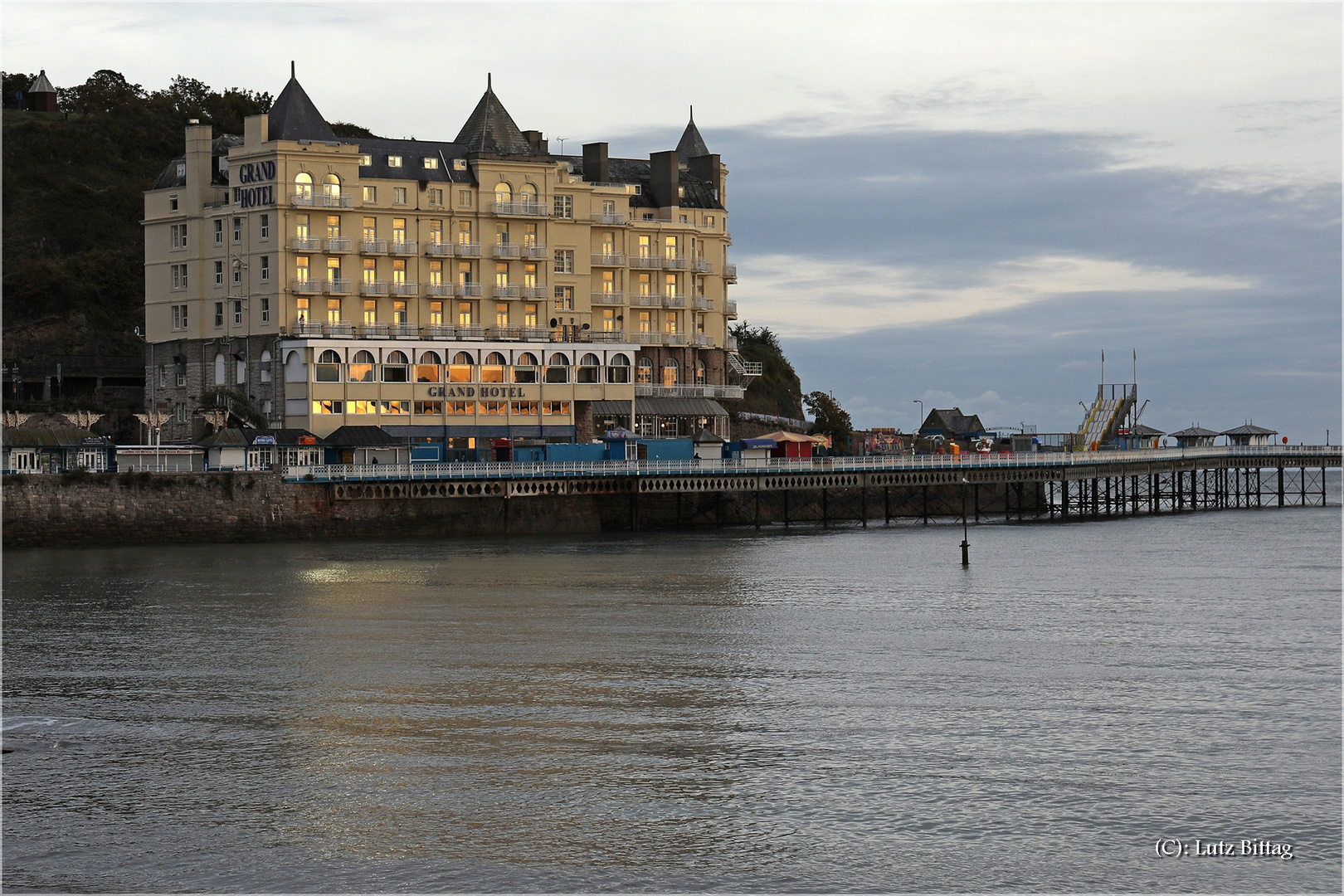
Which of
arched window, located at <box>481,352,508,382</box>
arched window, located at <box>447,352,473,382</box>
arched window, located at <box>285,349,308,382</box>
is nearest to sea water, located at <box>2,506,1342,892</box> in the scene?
arched window, located at <box>285,349,308,382</box>

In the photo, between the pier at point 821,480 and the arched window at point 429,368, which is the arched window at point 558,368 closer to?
the arched window at point 429,368

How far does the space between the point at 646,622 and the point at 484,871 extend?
1012 inches

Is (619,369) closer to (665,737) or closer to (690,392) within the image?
(690,392)

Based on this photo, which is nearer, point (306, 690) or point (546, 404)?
point (306, 690)

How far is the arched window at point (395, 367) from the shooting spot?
101 meters

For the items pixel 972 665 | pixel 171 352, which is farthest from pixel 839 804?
pixel 171 352

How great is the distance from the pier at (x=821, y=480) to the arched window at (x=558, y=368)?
490 inches

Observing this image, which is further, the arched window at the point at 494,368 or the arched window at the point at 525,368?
the arched window at the point at 525,368

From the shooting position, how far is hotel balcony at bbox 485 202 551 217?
4230 inches

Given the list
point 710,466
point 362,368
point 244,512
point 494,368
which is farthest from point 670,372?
point 244,512

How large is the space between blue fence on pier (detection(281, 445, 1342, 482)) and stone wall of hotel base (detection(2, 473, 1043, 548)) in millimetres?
1377

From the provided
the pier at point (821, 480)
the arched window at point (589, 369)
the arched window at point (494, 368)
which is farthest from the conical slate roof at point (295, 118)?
the pier at point (821, 480)

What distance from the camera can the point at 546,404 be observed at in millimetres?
106188

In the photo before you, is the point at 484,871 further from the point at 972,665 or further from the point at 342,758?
the point at 972,665
